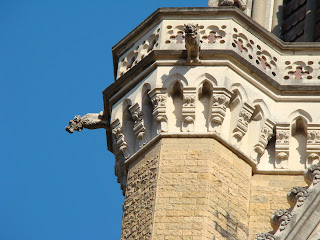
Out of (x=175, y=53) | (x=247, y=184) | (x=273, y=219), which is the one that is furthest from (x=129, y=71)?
(x=273, y=219)

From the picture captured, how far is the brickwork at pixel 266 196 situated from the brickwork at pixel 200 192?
4.5 inches

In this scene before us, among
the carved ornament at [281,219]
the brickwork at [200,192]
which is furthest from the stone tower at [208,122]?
the carved ornament at [281,219]

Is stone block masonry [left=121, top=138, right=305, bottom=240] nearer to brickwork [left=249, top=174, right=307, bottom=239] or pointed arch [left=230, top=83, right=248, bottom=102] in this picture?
brickwork [left=249, top=174, right=307, bottom=239]

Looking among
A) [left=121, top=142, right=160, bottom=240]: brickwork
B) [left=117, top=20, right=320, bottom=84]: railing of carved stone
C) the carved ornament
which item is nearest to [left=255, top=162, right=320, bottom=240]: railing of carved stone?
the carved ornament

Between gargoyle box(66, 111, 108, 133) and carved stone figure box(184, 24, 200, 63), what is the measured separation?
143cm

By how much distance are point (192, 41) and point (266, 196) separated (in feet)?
5.80

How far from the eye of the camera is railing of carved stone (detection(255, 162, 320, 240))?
15218mm

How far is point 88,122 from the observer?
18.7 meters

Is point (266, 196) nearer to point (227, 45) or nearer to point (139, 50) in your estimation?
point (227, 45)

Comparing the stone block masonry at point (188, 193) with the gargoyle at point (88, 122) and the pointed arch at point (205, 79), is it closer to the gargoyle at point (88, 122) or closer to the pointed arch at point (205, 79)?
the pointed arch at point (205, 79)

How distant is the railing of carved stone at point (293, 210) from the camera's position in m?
15.2

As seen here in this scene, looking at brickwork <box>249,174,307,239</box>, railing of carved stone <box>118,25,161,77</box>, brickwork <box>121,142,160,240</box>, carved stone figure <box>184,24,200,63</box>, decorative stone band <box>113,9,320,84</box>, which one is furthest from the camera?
railing of carved stone <box>118,25,161,77</box>

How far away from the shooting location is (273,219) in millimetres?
15438

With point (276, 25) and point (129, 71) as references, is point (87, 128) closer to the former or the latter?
point (129, 71)
